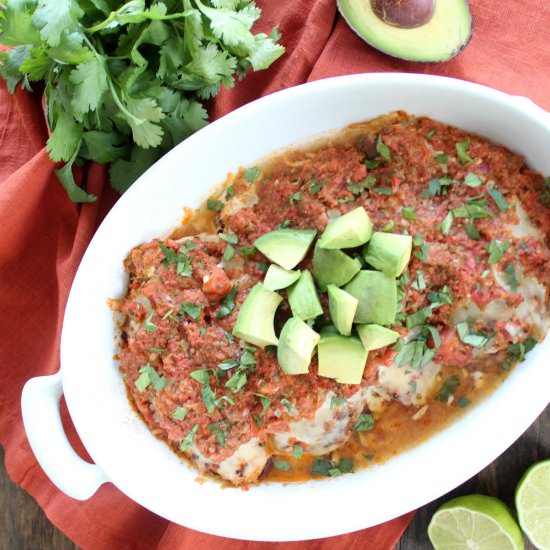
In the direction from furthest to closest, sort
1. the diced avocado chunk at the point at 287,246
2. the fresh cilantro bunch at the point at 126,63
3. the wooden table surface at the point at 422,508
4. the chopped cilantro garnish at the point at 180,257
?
1. the wooden table surface at the point at 422,508
2. the chopped cilantro garnish at the point at 180,257
3. the diced avocado chunk at the point at 287,246
4. the fresh cilantro bunch at the point at 126,63

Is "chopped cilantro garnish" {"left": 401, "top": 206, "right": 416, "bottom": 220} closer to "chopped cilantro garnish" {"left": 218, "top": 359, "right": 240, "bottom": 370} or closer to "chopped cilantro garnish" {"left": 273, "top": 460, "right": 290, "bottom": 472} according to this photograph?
"chopped cilantro garnish" {"left": 218, "top": 359, "right": 240, "bottom": 370}

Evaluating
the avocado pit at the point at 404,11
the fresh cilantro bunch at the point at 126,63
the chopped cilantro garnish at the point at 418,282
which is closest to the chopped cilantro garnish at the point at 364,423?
the chopped cilantro garnish at the point at 418,282

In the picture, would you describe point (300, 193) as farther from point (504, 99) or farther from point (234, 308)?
point (504, 99)

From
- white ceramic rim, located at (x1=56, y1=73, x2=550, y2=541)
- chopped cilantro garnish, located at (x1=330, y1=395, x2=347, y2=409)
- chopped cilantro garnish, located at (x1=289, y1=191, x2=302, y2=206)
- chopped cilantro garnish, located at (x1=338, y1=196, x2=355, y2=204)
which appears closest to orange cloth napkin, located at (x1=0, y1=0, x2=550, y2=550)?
white ceramic rim, located at (x1=56, y1=73, x2=550, y2=541)

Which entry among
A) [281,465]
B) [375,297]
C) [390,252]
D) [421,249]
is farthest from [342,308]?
[281,465]

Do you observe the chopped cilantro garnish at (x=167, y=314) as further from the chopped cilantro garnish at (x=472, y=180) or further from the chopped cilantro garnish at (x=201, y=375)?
the chopped cilantro garnish at (x=472, y=180)

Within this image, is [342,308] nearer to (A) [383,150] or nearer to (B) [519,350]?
(A) [383,150]
